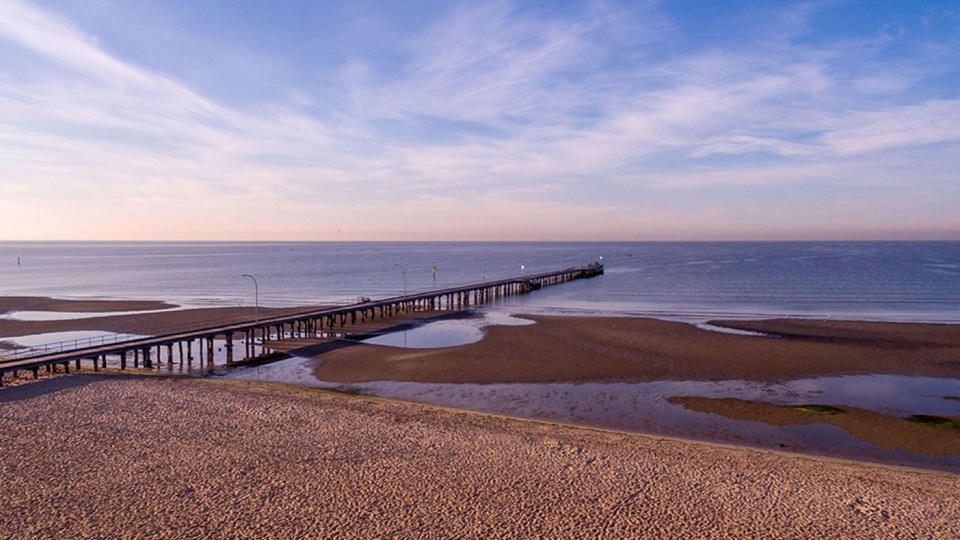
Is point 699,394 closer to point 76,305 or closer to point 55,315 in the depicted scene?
point 55,315

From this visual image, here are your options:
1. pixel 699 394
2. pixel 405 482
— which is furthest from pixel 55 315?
pixel 699 394

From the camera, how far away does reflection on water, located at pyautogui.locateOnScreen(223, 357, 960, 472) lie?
19.0 m

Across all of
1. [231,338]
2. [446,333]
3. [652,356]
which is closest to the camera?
[652,356]

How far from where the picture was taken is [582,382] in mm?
26719

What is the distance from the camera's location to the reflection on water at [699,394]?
62.2ft

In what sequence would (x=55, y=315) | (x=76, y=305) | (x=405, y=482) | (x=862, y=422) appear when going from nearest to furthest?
(x=405, y=482)
(x=862, y=422)
(x=55, y=315)
(x=76, y=305)

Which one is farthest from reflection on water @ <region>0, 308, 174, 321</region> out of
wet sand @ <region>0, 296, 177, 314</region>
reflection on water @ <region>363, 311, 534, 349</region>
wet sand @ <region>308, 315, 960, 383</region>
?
wet sand @ <region>308, 315, 960, 383</region>

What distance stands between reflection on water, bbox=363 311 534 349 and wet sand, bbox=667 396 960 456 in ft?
59.5

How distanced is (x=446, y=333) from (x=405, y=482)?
28.1 m

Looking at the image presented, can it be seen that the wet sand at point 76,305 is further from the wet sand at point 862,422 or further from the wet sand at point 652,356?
the wet sand at point 862,422

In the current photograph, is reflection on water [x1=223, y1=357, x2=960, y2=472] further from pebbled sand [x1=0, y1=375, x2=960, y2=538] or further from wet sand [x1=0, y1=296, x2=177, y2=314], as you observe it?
wet sand [x1=0, y1=296, x2=177, y2=314]

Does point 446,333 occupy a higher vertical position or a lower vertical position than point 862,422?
lower

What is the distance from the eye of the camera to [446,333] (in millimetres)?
42594

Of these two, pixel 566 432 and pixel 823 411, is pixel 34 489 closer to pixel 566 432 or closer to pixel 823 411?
pixel 566 432
